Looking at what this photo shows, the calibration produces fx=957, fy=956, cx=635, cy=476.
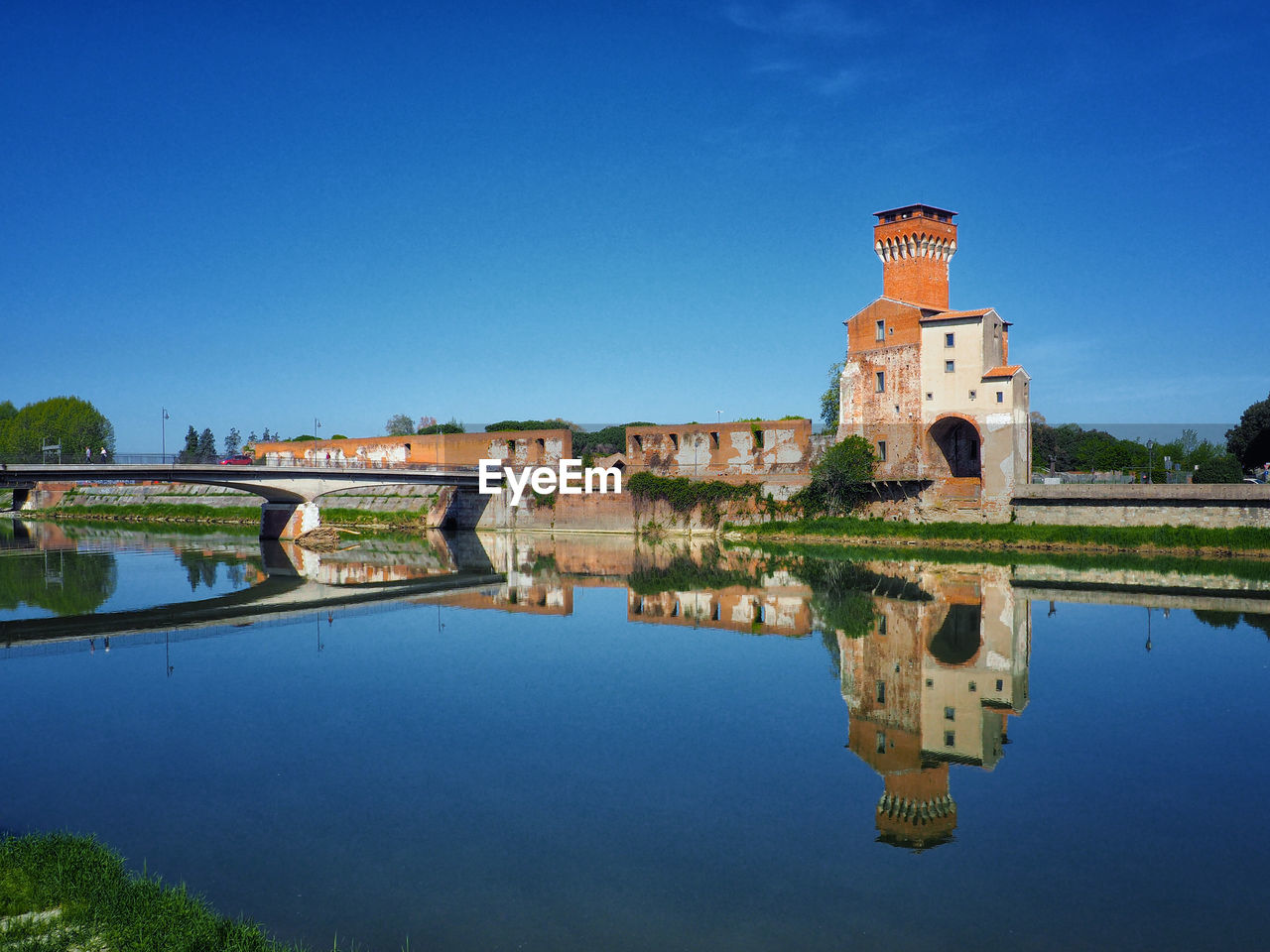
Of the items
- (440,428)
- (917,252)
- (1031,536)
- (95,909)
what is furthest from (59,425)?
(95,909)

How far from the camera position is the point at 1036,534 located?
106 feet

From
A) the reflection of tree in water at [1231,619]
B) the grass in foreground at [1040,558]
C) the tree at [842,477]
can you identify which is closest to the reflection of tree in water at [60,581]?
the grass in foreground at [1040,558]

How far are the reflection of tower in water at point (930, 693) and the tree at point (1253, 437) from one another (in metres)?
33.5

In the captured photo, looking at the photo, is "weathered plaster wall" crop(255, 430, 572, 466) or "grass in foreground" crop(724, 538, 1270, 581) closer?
"grass in foreground" crop(724, 538, 1270, 581)

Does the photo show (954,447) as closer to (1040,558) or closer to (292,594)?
(1040,558)

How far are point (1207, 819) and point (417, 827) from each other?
677 centimetres

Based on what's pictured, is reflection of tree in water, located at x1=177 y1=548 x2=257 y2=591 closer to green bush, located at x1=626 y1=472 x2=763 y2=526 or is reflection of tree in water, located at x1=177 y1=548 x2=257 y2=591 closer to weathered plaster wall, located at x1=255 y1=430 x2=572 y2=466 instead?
weathered plaster wall, located at x1=255 y1=430 x2=572 y2=466

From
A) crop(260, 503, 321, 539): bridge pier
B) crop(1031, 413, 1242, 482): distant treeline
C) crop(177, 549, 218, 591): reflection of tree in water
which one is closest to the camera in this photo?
crop(177, 549, 218, 591): reflection of tree in water

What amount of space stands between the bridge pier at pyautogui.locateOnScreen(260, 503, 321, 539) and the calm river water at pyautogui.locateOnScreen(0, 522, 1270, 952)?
20.5 meters

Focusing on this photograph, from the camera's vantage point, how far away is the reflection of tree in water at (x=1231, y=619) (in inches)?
698

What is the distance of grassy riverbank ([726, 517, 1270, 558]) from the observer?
1140 inches

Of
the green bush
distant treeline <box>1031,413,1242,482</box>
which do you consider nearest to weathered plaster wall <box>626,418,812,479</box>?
the green bush

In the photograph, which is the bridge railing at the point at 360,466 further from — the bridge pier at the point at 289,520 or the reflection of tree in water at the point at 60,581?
the reflection of tree in water at the point at 60,581

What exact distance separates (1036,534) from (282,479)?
95.3 feet
